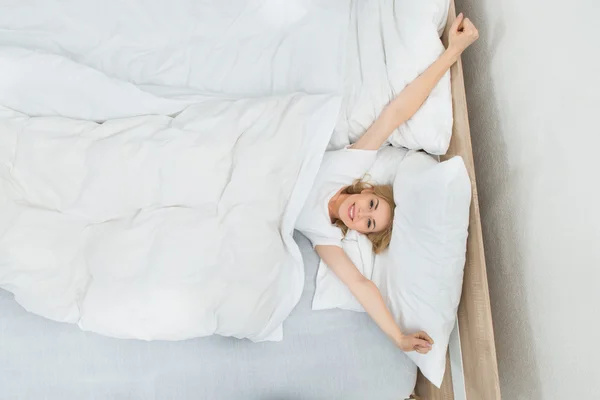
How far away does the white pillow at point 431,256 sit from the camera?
1108 millimetres

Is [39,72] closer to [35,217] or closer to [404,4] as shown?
[35,217]

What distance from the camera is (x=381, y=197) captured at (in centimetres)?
127

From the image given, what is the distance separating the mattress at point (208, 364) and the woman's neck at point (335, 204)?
0.22 metres

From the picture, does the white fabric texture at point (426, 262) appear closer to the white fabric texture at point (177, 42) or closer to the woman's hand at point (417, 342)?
the woman's hand at point (417, 342)

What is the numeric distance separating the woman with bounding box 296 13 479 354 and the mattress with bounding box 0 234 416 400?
11cm

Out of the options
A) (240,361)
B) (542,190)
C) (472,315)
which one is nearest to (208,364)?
(240,361)

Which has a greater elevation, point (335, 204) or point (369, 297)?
point (335, 204)

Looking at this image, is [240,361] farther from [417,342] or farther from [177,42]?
[177,42]

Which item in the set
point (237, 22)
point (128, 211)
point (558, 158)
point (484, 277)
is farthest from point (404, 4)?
point (128, 211)

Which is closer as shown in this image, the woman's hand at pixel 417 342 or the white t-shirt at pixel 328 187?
the woman's hand at pixel 417 342

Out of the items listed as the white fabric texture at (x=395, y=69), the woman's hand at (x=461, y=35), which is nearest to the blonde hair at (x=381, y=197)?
the white fabric texture at (x=395, y=69)

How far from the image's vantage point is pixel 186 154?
1188mm

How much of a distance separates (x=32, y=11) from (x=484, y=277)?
1.27 meters

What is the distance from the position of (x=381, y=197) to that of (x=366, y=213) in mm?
65
